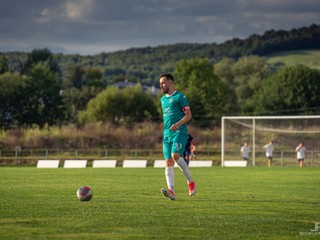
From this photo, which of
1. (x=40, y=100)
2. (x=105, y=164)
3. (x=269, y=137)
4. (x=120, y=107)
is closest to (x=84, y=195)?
(x=269, y=137)

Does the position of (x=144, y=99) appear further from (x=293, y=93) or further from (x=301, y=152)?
(x=301, y=152)

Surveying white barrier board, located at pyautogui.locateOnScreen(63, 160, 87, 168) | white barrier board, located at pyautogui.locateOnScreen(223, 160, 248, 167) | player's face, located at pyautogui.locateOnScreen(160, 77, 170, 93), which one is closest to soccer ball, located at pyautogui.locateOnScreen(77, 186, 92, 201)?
player's face, located at pyautogui.locateOnScreen(160, 77, 170, 93)

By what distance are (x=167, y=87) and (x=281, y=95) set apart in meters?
101

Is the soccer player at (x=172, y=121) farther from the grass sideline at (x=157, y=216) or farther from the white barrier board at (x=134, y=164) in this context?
the white barrier board at (x=134, y=164)

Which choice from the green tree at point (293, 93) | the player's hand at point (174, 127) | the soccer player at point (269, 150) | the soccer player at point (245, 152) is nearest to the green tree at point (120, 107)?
the green tree at point (293, 93)

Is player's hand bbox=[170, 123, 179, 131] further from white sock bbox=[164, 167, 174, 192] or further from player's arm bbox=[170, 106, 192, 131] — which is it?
white sock bbox=[164, 167, 174, 192]

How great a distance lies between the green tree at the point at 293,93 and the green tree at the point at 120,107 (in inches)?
645

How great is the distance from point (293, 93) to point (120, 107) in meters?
23.9

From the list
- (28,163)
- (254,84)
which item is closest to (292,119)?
(28,163)

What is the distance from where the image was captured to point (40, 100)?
110m

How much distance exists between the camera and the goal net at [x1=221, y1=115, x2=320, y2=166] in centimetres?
5800

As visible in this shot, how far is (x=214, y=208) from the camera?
15.5 m

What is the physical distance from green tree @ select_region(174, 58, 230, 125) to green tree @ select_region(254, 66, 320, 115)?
710 centimetres

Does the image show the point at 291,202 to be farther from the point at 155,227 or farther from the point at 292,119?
the point at 292,119
